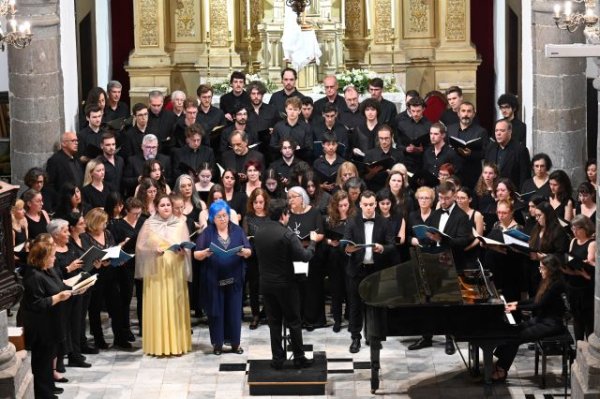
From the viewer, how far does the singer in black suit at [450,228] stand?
561 inches

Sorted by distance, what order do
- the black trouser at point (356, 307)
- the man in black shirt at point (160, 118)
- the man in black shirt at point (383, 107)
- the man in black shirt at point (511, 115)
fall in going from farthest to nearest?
1. the man in black shirt at point (383, 107)
2. the man in black shirt at point (160, 118)
3. the man in black shirt at point (511, 115)
4. the black trouser at point (356, 307)

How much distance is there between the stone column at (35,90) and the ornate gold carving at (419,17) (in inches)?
252

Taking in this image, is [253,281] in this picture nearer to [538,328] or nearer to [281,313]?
[281,313]

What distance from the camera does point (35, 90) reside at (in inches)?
642

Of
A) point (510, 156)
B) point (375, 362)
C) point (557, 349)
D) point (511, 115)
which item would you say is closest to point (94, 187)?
point (375, 362)

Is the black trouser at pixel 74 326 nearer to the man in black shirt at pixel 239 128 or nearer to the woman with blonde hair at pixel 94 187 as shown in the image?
→ the woman with blonde hair at pixel 94 187

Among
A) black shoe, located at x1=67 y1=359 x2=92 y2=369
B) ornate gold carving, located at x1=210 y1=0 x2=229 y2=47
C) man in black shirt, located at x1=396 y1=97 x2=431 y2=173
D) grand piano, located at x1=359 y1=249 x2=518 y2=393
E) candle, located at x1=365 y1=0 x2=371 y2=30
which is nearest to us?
grand piano, located at x1=359 y1=249 x2=518 y2=393

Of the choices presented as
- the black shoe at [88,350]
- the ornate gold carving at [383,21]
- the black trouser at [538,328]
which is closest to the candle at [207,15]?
the ornate gold carving at [383,21]

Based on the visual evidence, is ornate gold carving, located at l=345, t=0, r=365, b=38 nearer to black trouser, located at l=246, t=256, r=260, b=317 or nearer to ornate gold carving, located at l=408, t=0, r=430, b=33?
ornate gold carving, located at l=408, t=0, r=430, b=33

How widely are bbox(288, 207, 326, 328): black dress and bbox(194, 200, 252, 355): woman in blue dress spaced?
21.7 inches

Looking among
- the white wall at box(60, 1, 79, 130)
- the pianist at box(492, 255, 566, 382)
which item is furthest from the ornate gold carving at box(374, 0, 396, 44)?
the pianist at box(492, 255, 566, 382)

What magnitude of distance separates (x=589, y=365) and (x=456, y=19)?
9.93 m

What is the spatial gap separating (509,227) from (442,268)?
129cm

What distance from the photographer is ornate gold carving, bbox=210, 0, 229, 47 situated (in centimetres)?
2148
